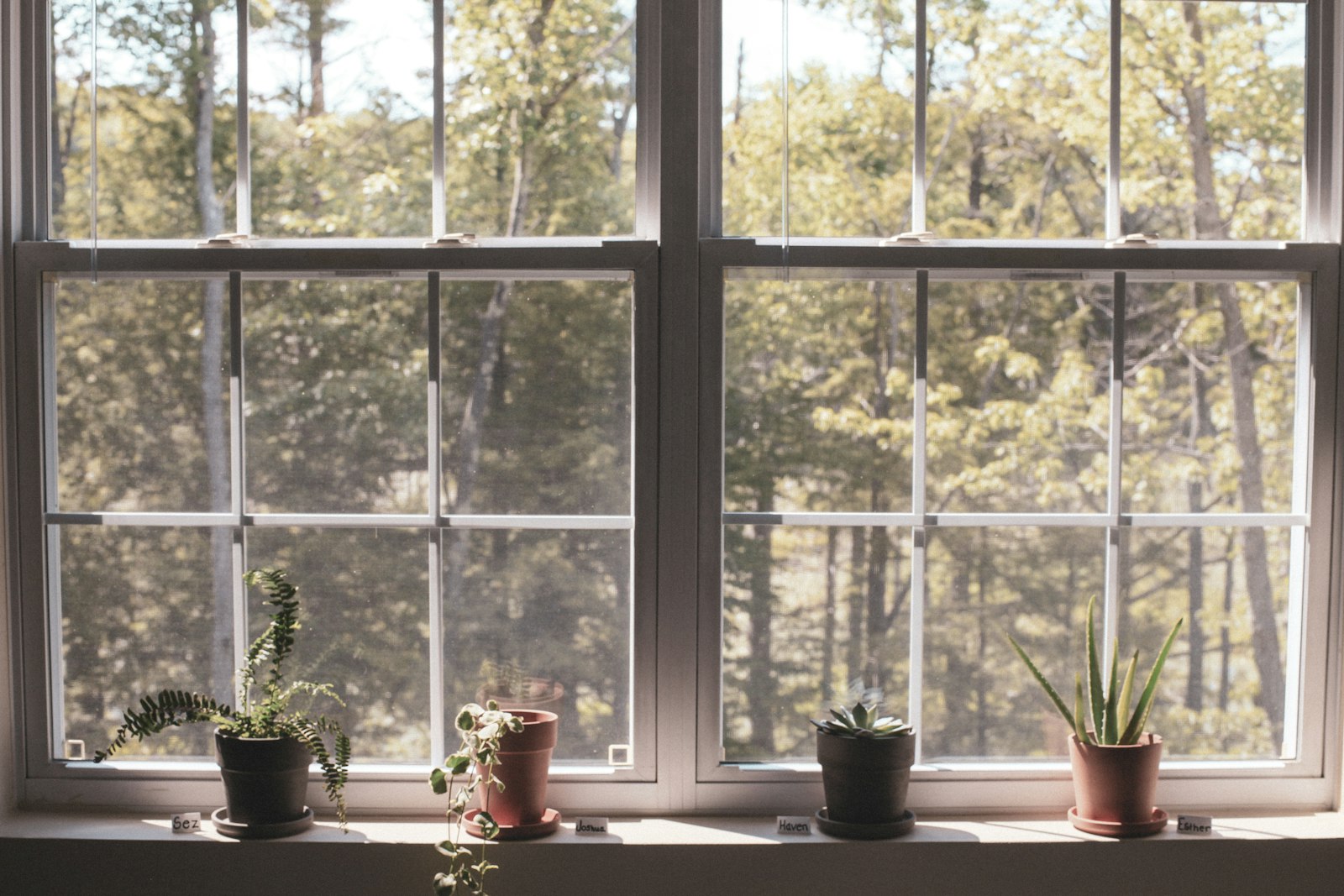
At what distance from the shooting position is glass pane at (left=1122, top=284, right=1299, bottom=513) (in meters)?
2.05

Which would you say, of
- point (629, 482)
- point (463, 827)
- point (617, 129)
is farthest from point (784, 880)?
point (617, 129)

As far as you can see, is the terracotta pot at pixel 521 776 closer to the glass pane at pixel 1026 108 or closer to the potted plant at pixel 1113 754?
the potted plant at pixel 1113 754

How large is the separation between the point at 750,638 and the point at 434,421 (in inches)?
29.3

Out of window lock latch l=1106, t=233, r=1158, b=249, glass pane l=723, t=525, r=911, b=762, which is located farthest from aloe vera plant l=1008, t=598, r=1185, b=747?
window lock latch l=1106, t=233, r=1158, b=249

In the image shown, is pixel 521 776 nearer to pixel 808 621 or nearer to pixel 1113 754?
pixel 808 621

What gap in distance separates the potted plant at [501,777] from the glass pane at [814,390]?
58 centimetres

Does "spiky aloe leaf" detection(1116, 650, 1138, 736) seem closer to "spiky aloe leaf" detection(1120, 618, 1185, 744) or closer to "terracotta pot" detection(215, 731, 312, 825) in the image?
"spiky aloe leaf" detection(1120, 618, 1185, 744)

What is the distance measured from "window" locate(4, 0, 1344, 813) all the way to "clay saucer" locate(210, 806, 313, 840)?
0.15 m

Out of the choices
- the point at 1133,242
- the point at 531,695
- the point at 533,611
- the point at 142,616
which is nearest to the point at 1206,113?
the point at 1133,242

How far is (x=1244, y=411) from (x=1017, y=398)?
459mm

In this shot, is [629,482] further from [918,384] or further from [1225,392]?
[1225,392]

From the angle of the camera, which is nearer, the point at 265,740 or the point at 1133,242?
the point at 265,740

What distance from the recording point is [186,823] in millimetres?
1915

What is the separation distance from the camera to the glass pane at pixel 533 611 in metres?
2.02
